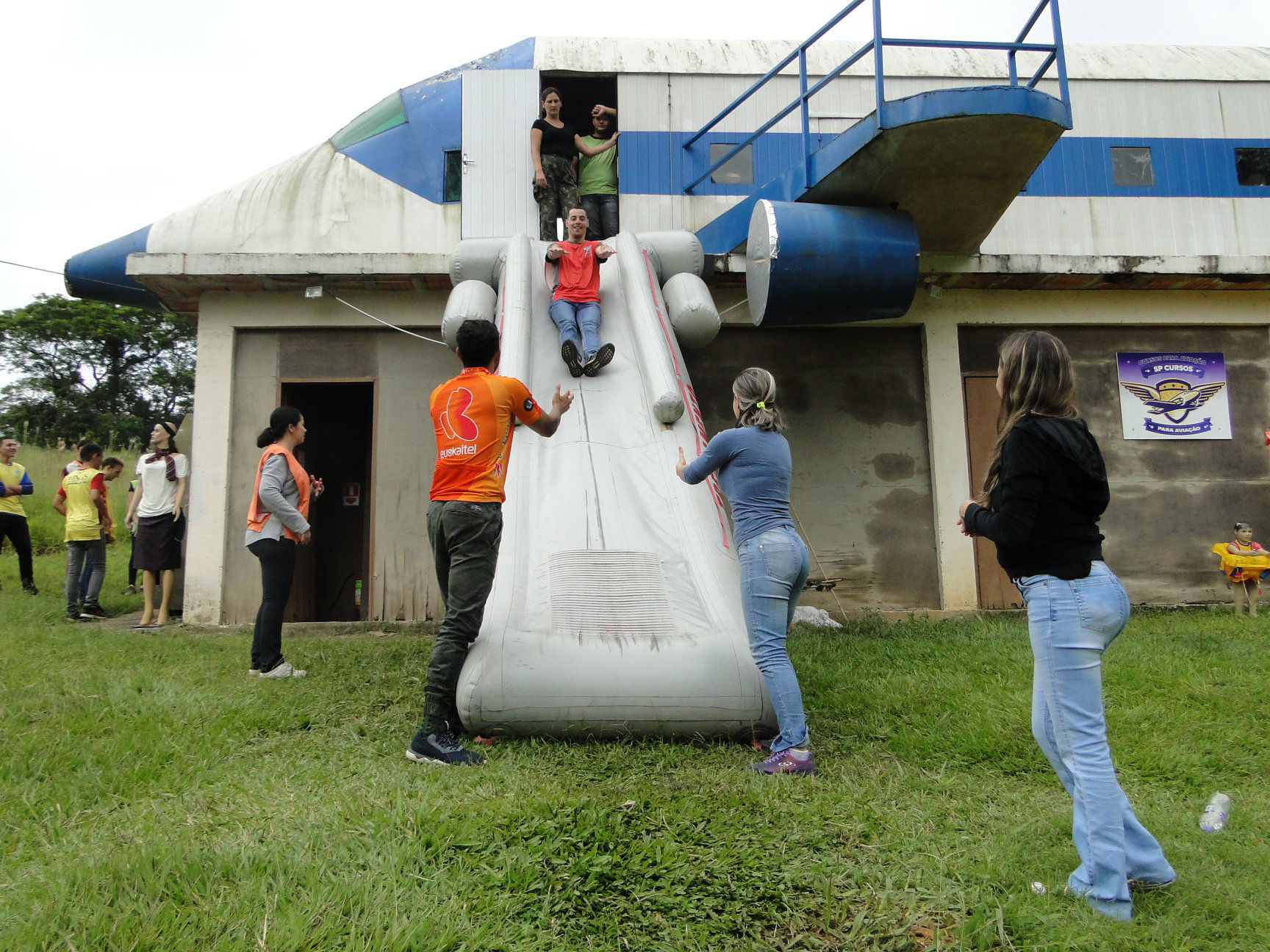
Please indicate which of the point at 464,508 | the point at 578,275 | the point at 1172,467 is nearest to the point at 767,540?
the point at 464,508

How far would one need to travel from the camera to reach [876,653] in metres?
5.68

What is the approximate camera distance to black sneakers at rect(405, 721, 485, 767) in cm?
337

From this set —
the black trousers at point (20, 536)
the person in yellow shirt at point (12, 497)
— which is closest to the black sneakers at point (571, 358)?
the person in yellow shirt at point (12, 497)

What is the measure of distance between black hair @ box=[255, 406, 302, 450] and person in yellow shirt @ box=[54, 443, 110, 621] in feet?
11.5

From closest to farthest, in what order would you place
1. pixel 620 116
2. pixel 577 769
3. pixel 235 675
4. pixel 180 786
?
1. pixel 180 786
2. pixel 577 769
3. pixel 235 675
4. pixel 620 116

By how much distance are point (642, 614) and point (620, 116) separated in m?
6.35

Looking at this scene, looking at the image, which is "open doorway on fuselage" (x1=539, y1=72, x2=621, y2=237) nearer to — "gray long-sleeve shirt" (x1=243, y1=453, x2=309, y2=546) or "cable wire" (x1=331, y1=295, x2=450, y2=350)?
"cable wire" (x1=331, y1=295, x2=450, y2=350)

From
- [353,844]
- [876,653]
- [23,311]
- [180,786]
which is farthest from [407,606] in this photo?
[23,311]

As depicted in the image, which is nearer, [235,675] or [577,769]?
[577,769]

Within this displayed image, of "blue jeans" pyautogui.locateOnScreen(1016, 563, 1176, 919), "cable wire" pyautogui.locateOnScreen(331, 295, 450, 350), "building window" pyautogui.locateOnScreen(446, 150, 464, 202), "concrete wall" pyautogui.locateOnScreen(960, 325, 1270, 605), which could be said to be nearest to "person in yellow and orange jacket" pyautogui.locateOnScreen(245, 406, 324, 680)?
"cable wire" pyautogui.locateOnScreen(331, 295, 450, 350)

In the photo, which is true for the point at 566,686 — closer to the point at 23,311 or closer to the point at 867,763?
the point at 867,763

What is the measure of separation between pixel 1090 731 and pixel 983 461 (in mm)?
6364

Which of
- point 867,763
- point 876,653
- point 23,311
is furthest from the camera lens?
point 23,311

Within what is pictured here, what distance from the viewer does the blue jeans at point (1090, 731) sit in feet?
7.49
